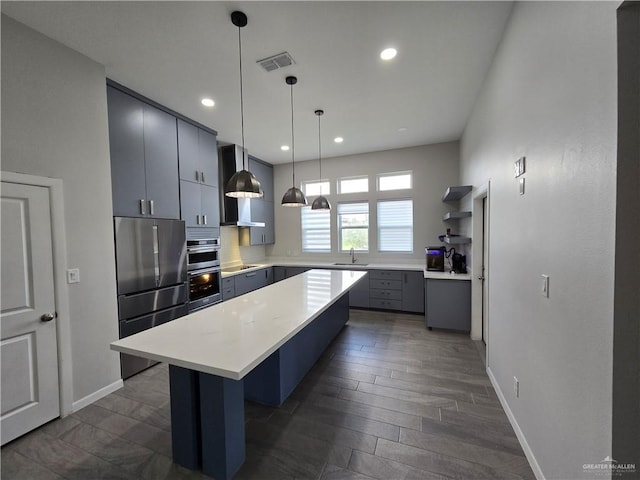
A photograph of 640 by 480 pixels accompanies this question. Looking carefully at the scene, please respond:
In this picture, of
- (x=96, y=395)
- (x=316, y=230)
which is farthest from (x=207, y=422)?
(x=316, y=230)

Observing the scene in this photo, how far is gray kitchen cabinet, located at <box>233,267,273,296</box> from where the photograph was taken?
457 cm

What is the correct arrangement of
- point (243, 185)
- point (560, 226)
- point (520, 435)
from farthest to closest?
point (243, 185), point (520, 435), point (560, 226)

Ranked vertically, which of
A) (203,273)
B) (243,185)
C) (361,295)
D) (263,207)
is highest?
(263,207)

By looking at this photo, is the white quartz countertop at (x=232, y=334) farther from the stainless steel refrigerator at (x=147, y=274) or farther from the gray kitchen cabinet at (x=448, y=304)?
the gray kitchen cabinet at (x=448, y=304)

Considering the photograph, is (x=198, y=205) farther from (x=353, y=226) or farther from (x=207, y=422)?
(x=353, y=226)

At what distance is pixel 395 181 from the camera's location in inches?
207

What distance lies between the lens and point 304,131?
4.14 m

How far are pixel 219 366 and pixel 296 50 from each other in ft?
8.29

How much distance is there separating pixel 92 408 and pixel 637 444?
138 inches

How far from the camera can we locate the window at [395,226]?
518 centimetres

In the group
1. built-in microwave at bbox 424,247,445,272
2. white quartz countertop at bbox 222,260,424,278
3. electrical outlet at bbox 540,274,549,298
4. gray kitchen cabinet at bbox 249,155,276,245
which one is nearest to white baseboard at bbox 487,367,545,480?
electrical outlet at bbox 540,274,549,298

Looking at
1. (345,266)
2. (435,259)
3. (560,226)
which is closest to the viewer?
(560,226)

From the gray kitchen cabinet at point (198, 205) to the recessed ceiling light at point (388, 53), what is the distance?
283 cm

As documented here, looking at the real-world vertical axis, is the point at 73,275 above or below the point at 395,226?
below
